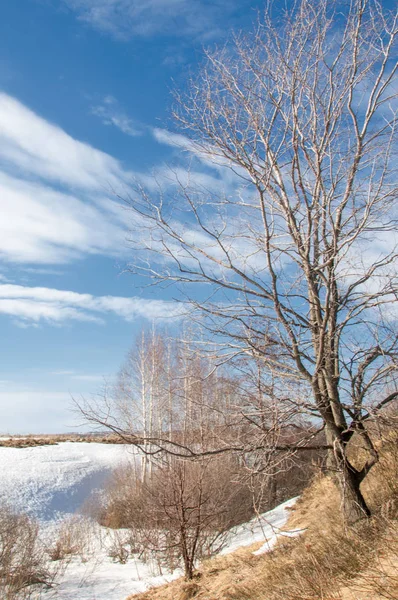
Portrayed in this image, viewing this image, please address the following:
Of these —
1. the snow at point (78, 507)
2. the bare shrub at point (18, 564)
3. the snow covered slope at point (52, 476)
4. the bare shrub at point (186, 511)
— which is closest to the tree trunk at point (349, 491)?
the snow at point (78, 507)

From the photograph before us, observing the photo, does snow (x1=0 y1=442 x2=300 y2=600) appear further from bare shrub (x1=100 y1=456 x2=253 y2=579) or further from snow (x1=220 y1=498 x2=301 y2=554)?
bare shrub (x1=100 y1=456 x2=253 y2=579)

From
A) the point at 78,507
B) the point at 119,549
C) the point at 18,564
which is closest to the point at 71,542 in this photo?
the point at 119,549

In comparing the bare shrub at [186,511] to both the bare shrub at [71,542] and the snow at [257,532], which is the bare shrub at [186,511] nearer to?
the snow at [257,532]

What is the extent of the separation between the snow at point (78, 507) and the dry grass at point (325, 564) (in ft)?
1.56

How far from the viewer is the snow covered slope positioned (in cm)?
2266

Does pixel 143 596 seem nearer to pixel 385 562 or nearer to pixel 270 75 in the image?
pixel 385 562

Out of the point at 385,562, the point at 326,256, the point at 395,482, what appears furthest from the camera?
the point at 395,482

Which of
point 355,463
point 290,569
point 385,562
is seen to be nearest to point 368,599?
point 385,562

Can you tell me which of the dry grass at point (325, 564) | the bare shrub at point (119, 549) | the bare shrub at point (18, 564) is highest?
the dry grass at point (325, 564)

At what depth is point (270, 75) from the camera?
6023 mm

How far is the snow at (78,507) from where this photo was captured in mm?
12188

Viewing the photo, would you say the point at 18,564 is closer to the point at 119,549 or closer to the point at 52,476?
the point at 119,549

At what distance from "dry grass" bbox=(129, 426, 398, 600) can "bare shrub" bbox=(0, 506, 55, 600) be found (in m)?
2.97

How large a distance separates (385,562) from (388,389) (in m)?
2.59
